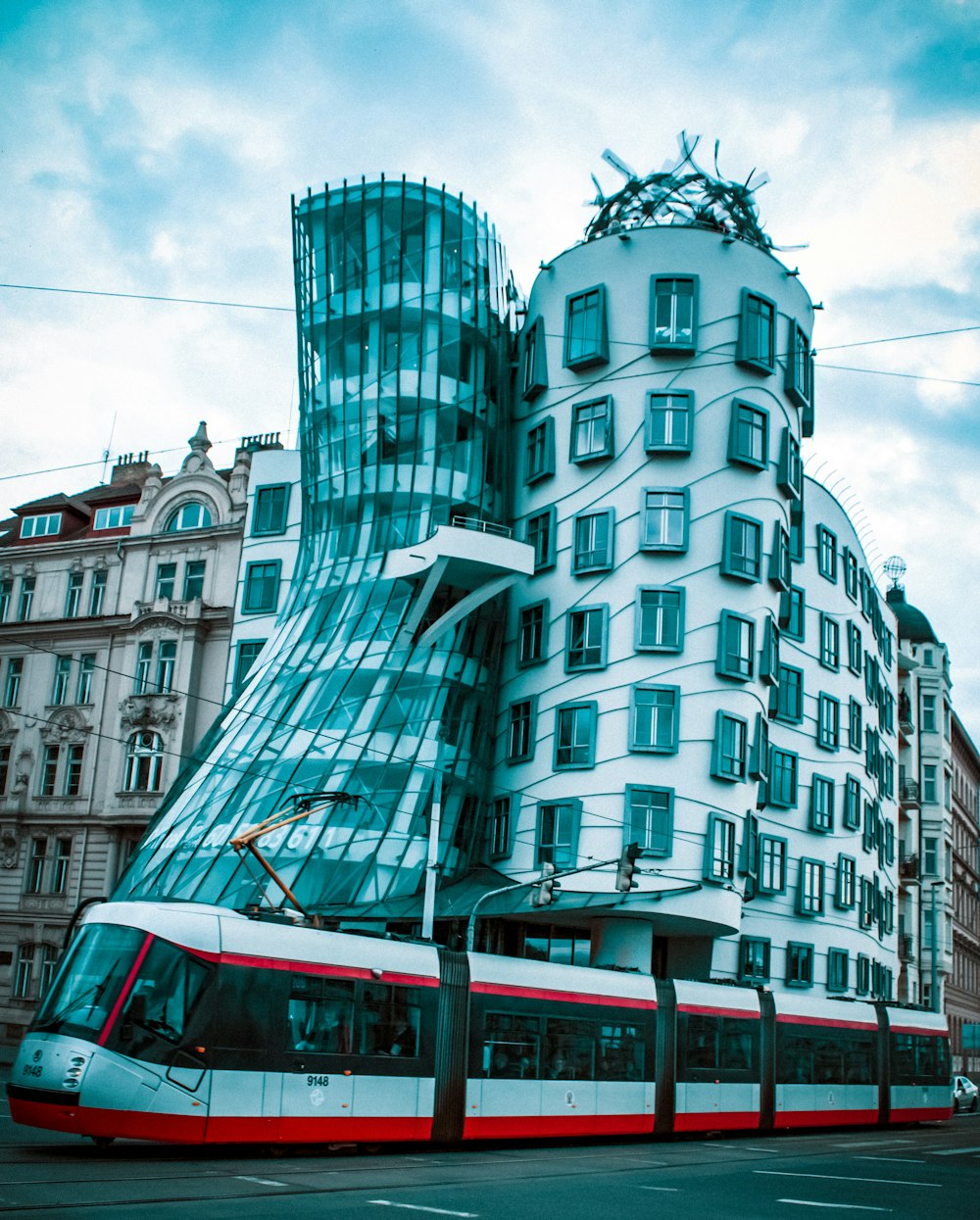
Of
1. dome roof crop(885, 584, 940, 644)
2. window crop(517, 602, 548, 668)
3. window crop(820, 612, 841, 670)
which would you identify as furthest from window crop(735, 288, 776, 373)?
dome roof crop(885, 584, 940, 644)

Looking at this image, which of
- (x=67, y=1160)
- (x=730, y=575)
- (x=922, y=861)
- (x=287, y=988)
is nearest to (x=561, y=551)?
(x=730, y=575)

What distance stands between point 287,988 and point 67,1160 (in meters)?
4.18

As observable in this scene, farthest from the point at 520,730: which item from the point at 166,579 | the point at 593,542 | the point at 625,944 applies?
the point at 166,579

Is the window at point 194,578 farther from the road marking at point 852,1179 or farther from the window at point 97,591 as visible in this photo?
the road marking at point 852,1179

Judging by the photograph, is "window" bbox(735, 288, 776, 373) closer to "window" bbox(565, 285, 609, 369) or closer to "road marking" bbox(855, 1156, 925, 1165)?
"window" bbox(565, 285, 609, 369)

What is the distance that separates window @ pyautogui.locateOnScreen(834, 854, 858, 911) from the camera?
167 feet

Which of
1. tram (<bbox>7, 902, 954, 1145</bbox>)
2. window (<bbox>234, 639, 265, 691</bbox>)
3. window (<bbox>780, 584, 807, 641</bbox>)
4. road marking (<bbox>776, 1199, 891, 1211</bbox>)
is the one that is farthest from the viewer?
window (<bbox>780, 584, 807, 641</bbox>)

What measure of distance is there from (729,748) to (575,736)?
4709mm

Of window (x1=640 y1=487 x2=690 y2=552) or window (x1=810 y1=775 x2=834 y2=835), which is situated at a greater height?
window (x1=640 y1=487 x2=690 y2=552)

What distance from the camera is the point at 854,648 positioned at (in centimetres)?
5616

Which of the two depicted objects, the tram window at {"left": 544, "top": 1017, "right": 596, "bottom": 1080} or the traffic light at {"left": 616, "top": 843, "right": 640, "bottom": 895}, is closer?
the tram window at {"left": 544, "top": 1017, "right": 596, "bottom": 1080}

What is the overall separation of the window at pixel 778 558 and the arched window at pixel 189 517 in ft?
73.8

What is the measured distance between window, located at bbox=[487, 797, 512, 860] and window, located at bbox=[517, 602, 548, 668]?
4.57 meters

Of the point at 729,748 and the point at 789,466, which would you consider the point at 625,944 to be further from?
the point at 789,466
